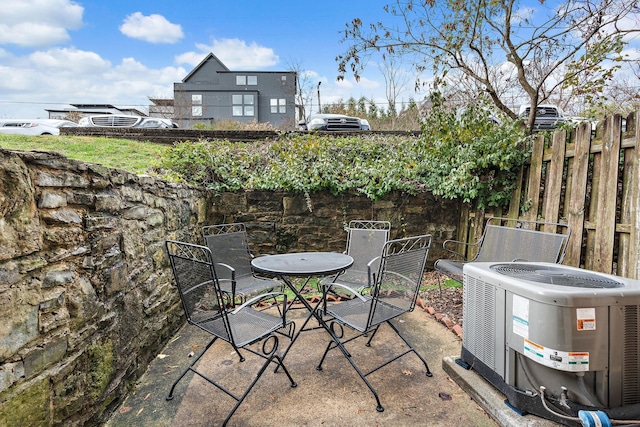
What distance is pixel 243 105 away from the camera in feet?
84.6

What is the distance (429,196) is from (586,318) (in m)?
3.30

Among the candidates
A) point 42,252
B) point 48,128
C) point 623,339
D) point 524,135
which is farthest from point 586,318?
point 48,128

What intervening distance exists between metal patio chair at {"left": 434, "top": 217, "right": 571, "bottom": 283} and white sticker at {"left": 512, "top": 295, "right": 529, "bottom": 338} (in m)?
1.36

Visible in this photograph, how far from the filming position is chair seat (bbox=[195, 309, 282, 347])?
75.6 inches

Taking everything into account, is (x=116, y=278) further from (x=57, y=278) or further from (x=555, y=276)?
(x=555, y=276)

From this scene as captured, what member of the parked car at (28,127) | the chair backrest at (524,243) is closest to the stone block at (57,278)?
the chair backrest at (524,243)

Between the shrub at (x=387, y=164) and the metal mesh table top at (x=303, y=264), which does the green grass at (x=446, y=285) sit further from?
the metal mesh table top at (x=303, y=264)

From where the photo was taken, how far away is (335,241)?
4.73 meters

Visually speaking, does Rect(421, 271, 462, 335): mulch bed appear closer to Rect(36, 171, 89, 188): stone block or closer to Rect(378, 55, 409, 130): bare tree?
Rect(36, 171, 89, 188): stone block

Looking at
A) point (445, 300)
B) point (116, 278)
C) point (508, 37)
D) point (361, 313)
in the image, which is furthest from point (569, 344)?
point (508, 37)

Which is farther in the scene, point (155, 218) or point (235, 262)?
point (235, 262)

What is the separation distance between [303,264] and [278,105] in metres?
25.4

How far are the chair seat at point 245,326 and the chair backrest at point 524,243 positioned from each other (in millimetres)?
2273

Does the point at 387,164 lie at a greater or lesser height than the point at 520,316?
greater
